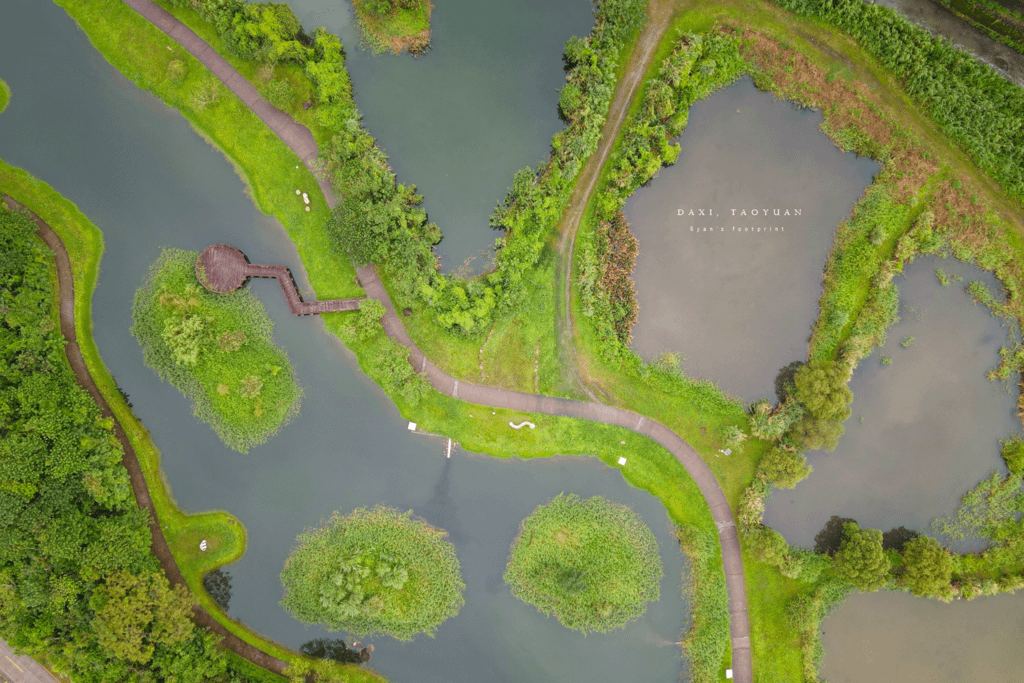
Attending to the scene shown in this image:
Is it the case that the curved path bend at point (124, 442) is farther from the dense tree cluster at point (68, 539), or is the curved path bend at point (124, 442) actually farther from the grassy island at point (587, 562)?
the grassy island at point (587, 562)

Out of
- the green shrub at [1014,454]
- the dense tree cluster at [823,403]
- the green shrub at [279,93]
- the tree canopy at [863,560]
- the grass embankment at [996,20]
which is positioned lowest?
the tree canopy at [863,560]

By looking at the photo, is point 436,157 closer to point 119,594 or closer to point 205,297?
point 205,297

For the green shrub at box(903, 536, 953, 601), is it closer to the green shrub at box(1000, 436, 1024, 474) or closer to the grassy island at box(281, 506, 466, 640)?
the green shrub at box(1000, 436, 1024, 474)

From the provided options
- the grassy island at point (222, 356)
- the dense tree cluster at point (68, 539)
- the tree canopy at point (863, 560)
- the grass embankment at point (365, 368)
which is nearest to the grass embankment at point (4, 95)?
the grass embankment at point (365, 368)

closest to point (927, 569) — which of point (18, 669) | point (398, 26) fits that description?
point (398, 26)

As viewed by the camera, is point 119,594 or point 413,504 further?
point 413,504

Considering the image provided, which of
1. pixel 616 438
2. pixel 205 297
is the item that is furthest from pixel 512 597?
pixel 205 297
